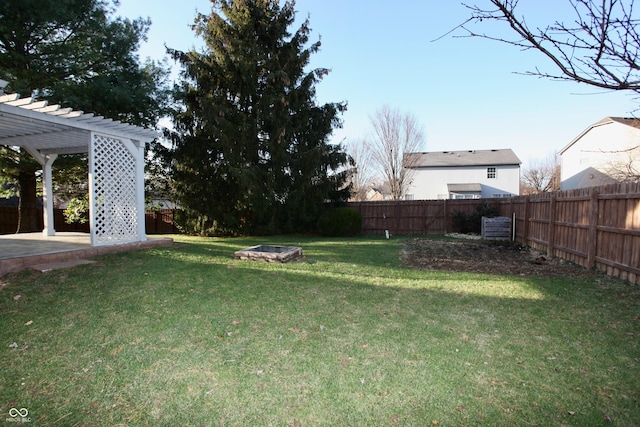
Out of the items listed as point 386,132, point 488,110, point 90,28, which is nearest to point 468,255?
point 488,110

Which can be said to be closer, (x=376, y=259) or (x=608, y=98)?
(x=608, y=98)

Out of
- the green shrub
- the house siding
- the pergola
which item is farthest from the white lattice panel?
the house siding

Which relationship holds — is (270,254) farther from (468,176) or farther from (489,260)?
(468,176)

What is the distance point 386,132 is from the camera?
24.0 metres

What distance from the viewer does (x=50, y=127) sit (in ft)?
21.3

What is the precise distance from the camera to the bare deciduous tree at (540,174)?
36.5m

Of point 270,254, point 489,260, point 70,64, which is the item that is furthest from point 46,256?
point 489,260

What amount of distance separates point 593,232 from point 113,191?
31.6 feet

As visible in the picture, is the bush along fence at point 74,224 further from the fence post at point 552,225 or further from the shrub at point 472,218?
the fence post at point 552,225

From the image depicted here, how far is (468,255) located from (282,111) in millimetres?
8655

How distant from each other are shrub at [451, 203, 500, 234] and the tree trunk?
16277mm

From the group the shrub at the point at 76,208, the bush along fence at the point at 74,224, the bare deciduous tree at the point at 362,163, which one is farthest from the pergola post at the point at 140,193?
the bare deciduous tree at the point at 362,163

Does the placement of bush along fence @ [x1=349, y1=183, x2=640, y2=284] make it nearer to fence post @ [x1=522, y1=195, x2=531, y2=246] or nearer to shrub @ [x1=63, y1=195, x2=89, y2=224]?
fence post @ [x1=522, y1=195, x2=531, y2=246]

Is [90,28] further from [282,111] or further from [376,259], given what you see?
[376,259]
